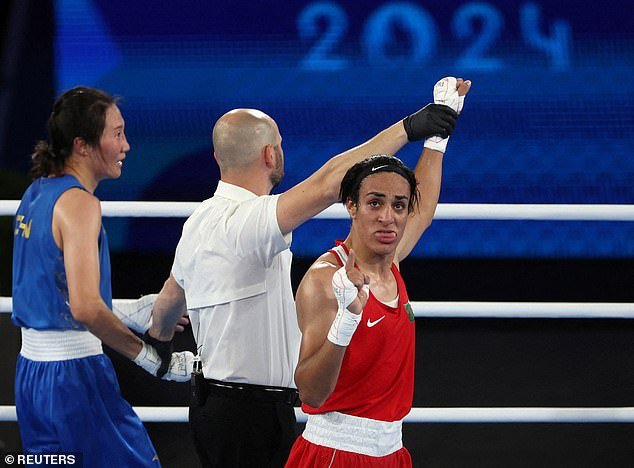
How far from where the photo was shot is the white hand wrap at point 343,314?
202 cm

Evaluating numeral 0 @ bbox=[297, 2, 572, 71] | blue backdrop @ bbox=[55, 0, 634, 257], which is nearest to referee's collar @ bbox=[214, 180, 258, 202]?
blue backdrop @ bbox=[55, 0, 634, 257]

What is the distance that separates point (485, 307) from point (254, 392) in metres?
0.89

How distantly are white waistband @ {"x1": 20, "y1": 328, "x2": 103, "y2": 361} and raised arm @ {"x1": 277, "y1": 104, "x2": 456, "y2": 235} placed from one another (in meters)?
0.67

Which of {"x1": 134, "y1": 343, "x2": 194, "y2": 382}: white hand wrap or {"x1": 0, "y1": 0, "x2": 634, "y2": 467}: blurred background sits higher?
{"x1": 0, "y1": 0, "x2": 634, "y2": 467}: blurred background

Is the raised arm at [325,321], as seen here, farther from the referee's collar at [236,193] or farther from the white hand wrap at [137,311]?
the white hand wrap at [137,311]

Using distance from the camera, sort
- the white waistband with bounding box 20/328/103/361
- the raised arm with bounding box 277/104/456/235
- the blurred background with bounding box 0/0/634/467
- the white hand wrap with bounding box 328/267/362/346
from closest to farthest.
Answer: the white hand wrap with bounding box 328/267/362/346 → the raised arm with bounding box 277/104/456/235 → the white waistband with bounding box 20/328/103/361 → the blurred background with bounding box 0/0/634/467

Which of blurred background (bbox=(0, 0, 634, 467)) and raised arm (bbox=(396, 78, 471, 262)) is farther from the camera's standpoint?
blurred background (bbox=(0, 0, 634, 467))

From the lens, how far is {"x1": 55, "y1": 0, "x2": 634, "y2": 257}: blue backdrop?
705cm

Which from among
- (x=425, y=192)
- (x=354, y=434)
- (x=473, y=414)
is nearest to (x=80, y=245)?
(x=354, y=434)

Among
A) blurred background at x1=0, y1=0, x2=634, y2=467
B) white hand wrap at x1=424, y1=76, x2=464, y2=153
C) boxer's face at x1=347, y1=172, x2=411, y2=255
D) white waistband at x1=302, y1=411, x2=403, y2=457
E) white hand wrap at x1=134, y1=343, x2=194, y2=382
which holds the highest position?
blurred background at x1=0, y1=0, x2=634, y2=467

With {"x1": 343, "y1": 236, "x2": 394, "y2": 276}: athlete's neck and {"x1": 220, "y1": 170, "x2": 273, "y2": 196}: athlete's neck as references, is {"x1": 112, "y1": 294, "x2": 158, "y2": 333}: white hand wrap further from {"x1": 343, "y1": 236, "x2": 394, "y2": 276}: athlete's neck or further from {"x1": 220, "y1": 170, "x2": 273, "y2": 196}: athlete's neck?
{"x1": 343, "y1": 236, "x2": 394, "y2": 276}: athlete's neck

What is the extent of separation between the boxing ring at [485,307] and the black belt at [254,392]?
492 millimetres

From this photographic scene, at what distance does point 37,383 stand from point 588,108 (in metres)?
5.58

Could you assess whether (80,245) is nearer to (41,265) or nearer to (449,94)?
(41,265)
